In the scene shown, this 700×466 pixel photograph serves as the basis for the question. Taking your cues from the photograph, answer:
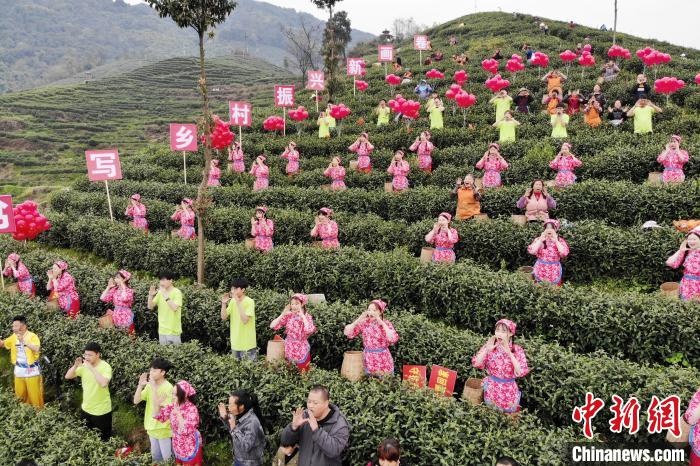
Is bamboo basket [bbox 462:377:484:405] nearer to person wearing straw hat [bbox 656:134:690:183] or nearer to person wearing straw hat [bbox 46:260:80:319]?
person wearing straw hat [bbox 46:260:80:319]

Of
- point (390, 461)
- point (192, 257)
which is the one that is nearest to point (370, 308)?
point (390, 461)

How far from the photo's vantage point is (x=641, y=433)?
496 centimetres

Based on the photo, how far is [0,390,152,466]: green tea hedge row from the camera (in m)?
4.86

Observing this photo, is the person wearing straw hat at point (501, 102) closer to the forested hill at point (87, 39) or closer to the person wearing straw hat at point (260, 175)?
the person wearing straw hat at point (260, 175)

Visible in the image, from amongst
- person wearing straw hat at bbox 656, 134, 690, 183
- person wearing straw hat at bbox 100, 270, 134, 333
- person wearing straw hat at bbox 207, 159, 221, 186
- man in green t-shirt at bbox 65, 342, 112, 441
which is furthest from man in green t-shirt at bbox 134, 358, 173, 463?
person wearing straw hat at bbox 207, 159, 221, 186

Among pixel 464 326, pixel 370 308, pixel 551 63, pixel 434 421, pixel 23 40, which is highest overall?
pixel 23 40

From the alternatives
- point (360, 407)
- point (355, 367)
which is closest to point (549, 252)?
point (355, 367)

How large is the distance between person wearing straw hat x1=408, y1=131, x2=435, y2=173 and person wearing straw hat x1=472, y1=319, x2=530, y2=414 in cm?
912

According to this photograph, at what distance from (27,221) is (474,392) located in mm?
11797

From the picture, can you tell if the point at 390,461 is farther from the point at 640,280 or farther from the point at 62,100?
the point at 62,100

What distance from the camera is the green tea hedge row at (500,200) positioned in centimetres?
953

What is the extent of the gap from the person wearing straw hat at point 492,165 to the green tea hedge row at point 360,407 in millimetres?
6913

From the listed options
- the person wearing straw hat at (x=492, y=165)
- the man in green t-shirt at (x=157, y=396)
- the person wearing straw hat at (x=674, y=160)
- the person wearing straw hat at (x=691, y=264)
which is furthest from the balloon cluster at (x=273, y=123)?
the person wearing straw hat at (x=691, y=264)

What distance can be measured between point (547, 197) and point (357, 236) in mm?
3974
